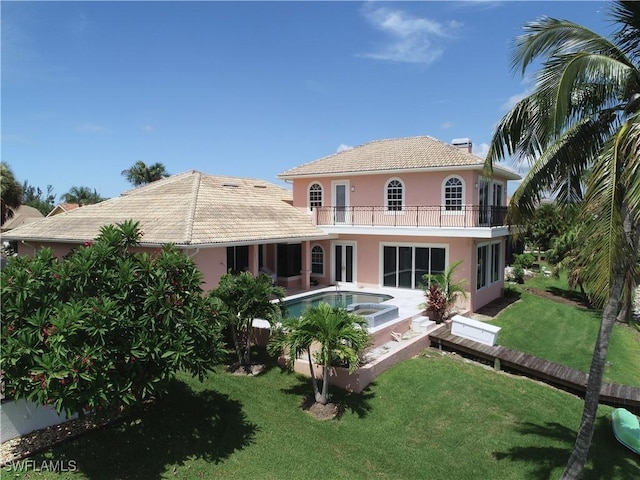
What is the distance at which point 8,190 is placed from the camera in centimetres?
3272

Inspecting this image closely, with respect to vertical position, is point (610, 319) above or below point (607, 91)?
below

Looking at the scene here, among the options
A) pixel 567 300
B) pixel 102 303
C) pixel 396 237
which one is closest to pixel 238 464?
pixel 102 303

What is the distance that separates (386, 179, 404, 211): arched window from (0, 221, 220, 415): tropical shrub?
1535cm

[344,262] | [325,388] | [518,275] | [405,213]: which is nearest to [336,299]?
[344,262]

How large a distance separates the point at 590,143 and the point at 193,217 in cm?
1442

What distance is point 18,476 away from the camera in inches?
279

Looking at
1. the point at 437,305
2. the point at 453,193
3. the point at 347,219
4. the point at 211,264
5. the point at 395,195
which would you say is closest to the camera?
the point at 211,264

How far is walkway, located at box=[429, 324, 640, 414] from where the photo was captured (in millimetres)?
12766

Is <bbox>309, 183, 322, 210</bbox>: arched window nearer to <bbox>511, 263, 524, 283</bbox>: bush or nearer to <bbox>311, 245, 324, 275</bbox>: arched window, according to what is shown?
<bbox>311, 245, 324, 275</bbox>: arched window

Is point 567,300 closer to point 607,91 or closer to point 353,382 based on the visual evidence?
point 353,382

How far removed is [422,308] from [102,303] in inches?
536

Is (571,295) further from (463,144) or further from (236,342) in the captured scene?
(236,342)

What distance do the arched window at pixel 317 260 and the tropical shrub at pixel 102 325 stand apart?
53.9 ft

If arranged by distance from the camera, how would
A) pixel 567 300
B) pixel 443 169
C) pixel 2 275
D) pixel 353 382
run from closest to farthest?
pixel 2 275
pixel 353 382
pixel 443 169
pixel 567 300
